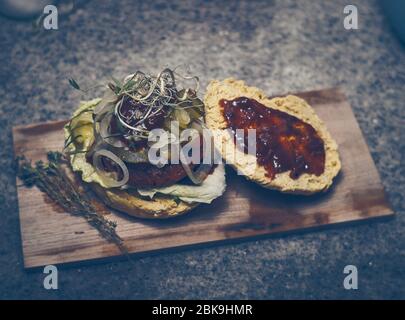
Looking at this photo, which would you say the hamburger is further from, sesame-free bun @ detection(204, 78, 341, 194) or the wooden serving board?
the wooden serving board

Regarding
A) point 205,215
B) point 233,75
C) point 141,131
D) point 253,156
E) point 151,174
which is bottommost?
point 205,215

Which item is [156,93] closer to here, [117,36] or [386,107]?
[117,36]

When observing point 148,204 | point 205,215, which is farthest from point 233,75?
point 148,204

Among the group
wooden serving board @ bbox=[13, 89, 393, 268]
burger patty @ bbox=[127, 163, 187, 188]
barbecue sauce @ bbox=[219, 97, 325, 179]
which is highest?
barbecue sauce @ bbox=[219, 97, 325, 179]

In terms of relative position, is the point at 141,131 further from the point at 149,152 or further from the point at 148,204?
the point at 148,204

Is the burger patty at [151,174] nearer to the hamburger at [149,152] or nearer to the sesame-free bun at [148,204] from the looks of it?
the hamburger at [149,152]

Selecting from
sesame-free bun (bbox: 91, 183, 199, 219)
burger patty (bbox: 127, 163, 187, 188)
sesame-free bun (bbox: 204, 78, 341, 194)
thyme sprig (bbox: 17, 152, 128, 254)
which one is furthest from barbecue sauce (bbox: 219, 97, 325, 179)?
thyme sprig (bbox: 17, 152, 128, 254)

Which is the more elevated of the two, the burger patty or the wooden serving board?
the burger patty

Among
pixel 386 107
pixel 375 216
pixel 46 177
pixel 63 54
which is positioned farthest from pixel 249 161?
pixel 63 54
